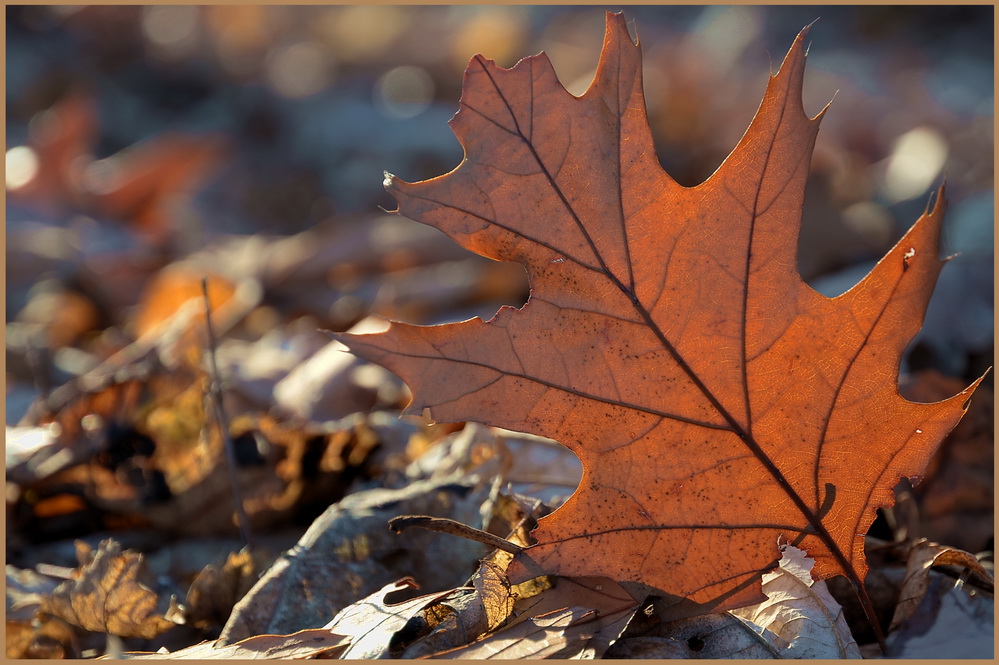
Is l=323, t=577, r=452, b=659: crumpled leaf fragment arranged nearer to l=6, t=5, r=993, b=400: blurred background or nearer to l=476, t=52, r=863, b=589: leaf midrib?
l=476, t=52, r=863, b=589: leaf midrib

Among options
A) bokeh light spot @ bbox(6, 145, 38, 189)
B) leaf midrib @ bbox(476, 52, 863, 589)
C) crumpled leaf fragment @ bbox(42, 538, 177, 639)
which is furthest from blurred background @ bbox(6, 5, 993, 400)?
crumpled leaf fragment @ bbox(42, 538, 177, 639)

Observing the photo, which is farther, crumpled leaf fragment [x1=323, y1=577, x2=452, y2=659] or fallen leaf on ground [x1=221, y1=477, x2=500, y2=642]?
fallen leaf on ground [x1=221, y1=477, x2=500, y2=642]

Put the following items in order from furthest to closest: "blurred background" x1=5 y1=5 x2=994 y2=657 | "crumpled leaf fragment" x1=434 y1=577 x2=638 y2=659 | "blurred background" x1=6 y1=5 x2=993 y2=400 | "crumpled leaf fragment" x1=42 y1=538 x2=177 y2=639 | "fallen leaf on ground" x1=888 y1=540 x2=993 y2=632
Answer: "blurred background" x1=6 y1=5 x2=993 y2=400 < "blurred background" x1=5 y1=5 x2=994 y2=657 < "crumpled leaf fragment" x1=42 y1=538 x2=177 y2=639 < "fallen leaf on ground" x1=888 y1=540 x2=993 y2=632 < "crumpled leaf fragment" x1=434 y1=577 x2=638 y2=659

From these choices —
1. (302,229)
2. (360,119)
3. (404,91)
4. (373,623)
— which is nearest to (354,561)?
(373,623)

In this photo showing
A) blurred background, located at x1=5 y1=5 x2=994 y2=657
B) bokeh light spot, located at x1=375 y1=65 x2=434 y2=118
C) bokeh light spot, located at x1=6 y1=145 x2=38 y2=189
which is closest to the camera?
blurred background, located at x1=5 y1=5 x2=994 y2=657

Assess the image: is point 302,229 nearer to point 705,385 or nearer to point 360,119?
point 360,119

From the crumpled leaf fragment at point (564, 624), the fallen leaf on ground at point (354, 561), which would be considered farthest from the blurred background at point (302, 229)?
the crumpled leaf fragment at point (564, 624)

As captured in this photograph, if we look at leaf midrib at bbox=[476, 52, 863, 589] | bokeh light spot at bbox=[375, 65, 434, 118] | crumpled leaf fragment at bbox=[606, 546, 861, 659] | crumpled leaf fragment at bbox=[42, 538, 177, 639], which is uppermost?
bokeh light spot at bbox=[375, 65, 434, 118]

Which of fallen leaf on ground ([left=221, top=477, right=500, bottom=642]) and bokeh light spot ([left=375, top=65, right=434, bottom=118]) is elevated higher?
bokeh light spot ([left=375, top=65, right=434, bottom=118])
